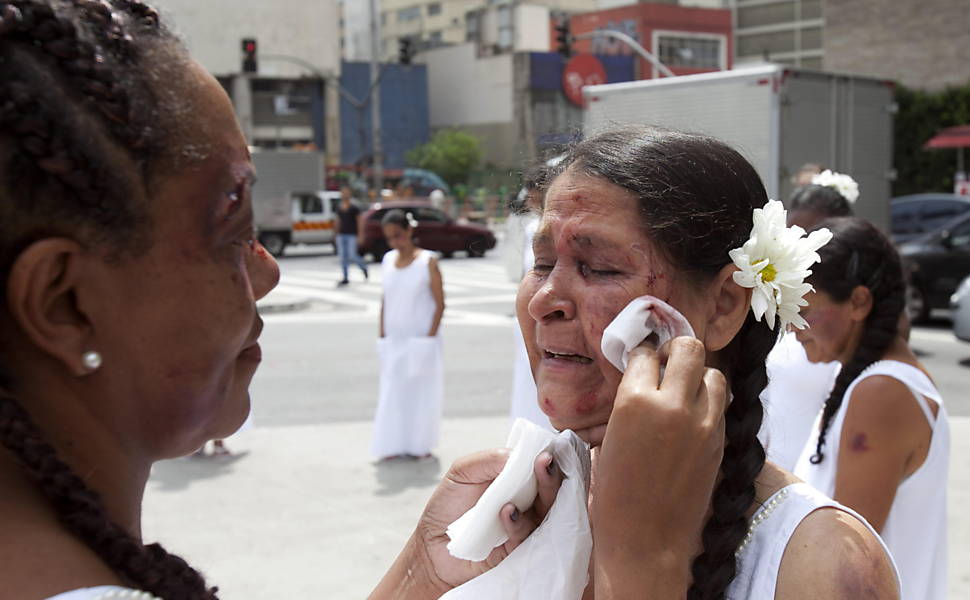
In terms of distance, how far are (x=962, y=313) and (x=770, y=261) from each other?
10233 mm

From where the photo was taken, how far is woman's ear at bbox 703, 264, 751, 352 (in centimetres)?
182

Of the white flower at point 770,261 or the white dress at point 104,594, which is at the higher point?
the white flower at point 770,261

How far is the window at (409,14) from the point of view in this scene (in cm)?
9188

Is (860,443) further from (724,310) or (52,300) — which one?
(52,300)

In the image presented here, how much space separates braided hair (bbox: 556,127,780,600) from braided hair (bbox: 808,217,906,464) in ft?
3.99

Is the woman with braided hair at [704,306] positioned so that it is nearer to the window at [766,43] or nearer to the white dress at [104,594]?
the white dress at [104,594]

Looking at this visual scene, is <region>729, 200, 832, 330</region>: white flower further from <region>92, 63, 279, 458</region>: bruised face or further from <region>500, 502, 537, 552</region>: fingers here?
<region>92, 63, 279, 458</region>: bruised face

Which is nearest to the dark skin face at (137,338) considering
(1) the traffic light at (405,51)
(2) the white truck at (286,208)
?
(2) the white truck at (286,208)

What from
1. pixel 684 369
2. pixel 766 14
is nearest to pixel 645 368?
pixel 684 369

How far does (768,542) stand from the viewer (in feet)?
5.47

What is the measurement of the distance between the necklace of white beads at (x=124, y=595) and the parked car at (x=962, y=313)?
11.2 meters

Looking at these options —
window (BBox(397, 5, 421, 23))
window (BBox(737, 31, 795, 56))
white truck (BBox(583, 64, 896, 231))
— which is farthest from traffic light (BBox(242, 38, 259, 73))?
window (BBox(397, 5, 421, 23))

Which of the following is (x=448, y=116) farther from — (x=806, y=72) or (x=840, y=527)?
(x=840, y=527)

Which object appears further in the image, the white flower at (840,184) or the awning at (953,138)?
the awning at (953,138)
